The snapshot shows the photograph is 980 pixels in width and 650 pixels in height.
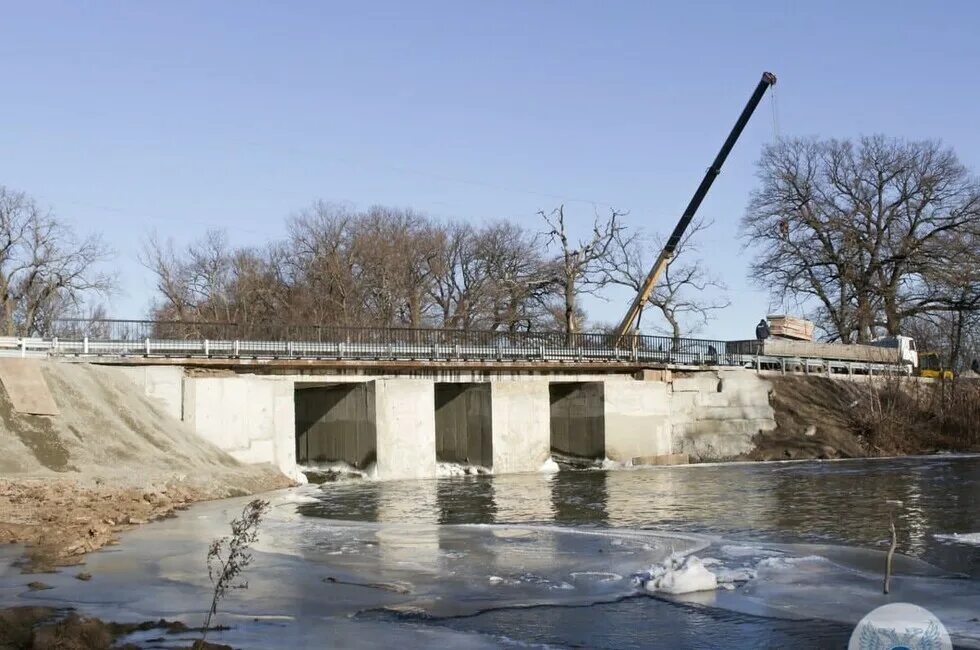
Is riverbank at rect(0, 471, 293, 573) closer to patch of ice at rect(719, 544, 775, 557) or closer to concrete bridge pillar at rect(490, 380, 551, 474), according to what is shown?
patch of ice at rect(719, 544, 775, 557)

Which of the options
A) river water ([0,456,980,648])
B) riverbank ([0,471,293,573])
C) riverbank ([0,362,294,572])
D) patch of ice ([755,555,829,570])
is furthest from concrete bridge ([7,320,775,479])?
patch of ice ([755,555,829,570])

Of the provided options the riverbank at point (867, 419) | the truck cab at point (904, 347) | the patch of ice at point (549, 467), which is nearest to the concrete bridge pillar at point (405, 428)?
the patch of ice at point (549, 467)

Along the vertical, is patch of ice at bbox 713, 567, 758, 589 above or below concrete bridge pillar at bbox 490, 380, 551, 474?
below

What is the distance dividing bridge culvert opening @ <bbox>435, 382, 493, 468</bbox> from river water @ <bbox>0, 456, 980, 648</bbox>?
15.2 meters

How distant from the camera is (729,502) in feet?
98.0

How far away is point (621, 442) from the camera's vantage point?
4934cm

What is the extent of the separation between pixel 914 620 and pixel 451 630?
5591 millimetres

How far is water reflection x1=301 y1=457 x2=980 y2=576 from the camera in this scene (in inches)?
902

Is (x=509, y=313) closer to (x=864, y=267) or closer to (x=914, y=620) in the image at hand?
(x=864, y=267)

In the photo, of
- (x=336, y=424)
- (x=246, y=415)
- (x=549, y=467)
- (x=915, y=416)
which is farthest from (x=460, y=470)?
(x=915, y=416)

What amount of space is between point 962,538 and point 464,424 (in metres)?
29.6

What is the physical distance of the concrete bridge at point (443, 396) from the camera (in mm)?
38719

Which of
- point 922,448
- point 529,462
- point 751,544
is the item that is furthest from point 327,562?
point 922,448

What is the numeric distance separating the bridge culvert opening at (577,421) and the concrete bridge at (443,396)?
7 centimetres
